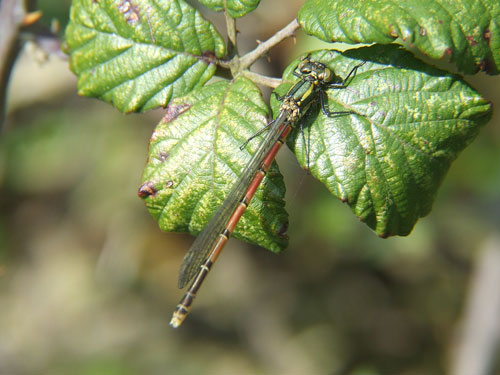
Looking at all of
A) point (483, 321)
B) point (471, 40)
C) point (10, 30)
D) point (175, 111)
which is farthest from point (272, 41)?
point (483, 321)

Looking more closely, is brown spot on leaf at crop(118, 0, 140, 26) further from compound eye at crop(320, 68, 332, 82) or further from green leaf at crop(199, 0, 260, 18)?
compound eye at crop(320, 68, 332, 82)

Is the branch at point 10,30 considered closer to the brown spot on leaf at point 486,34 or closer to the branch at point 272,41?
the branch at point 272,41

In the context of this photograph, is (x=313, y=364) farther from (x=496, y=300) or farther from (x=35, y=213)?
(x=35, y=213)

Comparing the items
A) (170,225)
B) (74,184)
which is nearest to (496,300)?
(170,225)

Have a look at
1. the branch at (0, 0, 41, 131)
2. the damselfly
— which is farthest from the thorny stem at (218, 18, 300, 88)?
the branch at (0, 0, 41, 131)

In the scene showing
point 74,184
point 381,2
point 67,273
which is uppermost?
point 381,2

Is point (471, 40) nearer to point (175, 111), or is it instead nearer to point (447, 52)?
point (447, 52)

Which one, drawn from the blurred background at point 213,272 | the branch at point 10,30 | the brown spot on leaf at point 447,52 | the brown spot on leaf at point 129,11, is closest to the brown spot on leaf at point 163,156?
the brown spot on leaf at point 129,11
